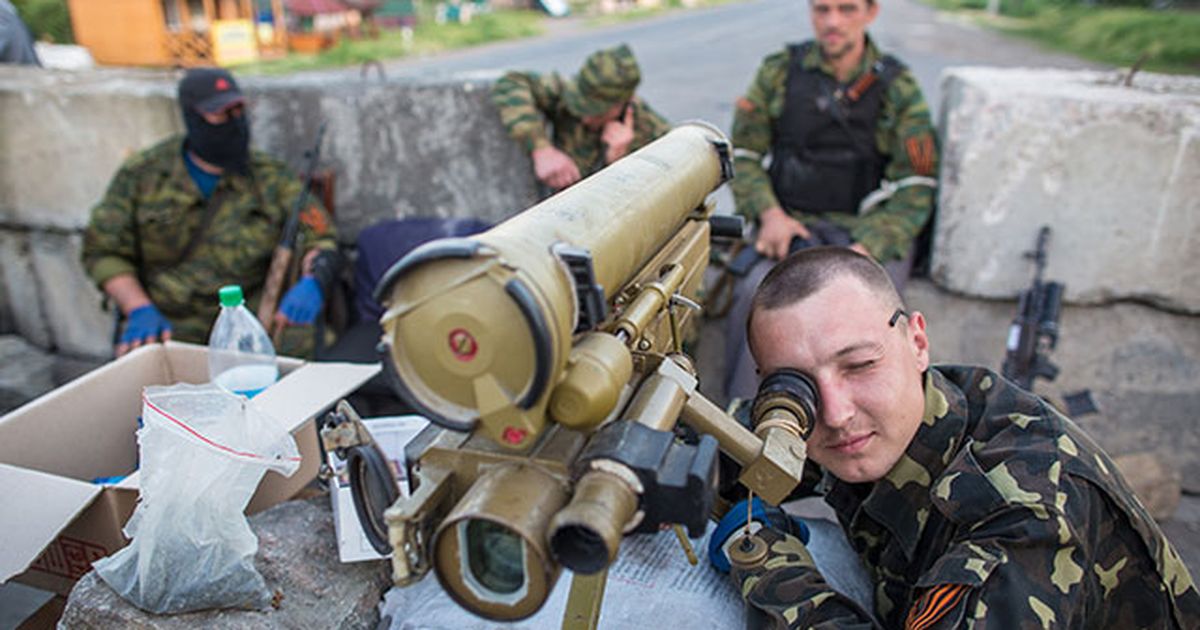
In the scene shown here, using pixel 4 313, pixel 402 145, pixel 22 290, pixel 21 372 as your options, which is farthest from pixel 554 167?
pixel 4 313

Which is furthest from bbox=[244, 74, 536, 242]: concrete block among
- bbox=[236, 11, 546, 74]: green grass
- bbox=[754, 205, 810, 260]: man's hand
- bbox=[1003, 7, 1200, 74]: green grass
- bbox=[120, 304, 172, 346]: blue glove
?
bbox=[236, 11, 546, 74]: green grass

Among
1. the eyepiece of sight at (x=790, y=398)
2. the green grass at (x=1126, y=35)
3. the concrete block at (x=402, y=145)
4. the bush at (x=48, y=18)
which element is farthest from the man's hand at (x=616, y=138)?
the bush at (x=48, y=18)

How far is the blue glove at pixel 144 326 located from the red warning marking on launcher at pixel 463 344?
9.03 feet

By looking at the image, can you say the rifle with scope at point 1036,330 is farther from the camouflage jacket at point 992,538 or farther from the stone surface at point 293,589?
the stone surface at point 293,589

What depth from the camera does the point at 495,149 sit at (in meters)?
3.86

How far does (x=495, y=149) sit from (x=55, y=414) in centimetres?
221

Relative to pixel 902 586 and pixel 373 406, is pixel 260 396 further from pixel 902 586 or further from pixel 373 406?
pixel 902 586

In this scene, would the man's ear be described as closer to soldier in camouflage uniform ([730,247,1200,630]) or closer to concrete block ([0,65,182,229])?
soldier in camouflage uniform ([730,247,1200,630])

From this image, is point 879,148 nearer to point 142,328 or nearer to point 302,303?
point 302,303

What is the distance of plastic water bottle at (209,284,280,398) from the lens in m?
2.24

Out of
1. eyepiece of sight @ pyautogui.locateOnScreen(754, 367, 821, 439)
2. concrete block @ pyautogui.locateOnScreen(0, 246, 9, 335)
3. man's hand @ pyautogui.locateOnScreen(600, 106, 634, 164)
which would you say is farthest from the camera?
concrete block @ pyautogui.locateOnScreen(0, 246, 9, 335)

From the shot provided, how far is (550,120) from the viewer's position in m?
3.95

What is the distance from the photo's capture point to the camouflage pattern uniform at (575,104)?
11.8 ft

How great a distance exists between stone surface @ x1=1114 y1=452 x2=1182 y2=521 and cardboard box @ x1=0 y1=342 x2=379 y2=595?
2.79 m
